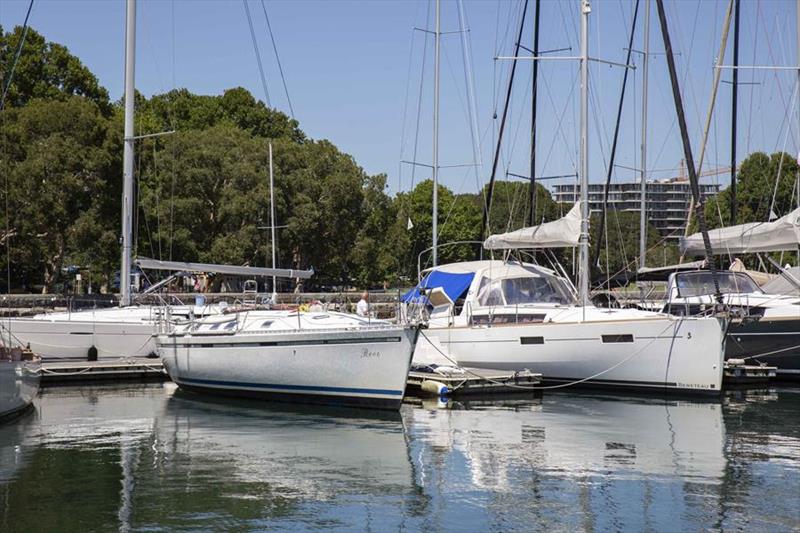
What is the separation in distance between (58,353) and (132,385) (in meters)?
2.97

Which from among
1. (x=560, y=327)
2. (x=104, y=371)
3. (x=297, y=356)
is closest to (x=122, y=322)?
(x=104, y=371)

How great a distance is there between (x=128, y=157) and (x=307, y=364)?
33.6 feet

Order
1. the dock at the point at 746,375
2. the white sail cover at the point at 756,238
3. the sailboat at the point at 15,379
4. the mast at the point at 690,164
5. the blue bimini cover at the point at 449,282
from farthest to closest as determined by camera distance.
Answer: the blue bimini cover at the point at 449,282, the white sail cover at the point at 756,238, the dock at the point at 746,375, the mast at the point at 690,164, the sailboat at the point at 15,379

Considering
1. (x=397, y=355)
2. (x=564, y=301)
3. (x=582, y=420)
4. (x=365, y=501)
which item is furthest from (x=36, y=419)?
(x=564, y=301)

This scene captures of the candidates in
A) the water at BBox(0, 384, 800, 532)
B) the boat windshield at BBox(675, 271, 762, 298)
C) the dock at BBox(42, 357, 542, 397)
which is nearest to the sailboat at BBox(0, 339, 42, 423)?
the water at BBox(0, 384, 800, 532)

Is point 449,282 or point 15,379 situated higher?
point 449,282

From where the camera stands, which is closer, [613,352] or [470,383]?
[470,383]

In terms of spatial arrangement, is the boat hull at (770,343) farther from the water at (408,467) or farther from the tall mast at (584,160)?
the tall mast at (584,160)

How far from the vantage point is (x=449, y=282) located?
96.6 ft

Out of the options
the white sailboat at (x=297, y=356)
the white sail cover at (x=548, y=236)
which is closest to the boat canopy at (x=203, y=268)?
the white sailboat at (x=297, y=356)

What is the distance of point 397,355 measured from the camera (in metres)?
21.9

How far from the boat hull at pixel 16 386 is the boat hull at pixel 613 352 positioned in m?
11.0

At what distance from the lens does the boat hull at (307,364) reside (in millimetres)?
22062

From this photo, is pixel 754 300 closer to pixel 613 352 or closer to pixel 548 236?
pixel 613 352
